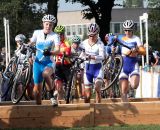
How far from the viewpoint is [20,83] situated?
1198 cm

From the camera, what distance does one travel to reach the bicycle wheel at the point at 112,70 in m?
13.1

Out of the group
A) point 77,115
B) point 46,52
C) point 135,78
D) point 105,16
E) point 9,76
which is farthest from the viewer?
point 105,16

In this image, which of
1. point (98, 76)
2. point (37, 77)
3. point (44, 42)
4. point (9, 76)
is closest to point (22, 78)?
point (37, 77)

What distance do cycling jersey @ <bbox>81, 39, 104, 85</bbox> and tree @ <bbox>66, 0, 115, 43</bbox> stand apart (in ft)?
86.0

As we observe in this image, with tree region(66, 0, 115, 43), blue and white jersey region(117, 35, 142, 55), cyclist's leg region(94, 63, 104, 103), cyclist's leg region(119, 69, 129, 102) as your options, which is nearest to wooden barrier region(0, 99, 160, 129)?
cyclist's leg region(94, 63, 104, 103)

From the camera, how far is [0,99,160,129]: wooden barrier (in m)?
10.8

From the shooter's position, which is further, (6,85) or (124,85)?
(6,85)

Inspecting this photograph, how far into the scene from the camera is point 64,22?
449 ft

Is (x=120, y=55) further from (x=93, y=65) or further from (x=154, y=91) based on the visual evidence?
(x=154, y=91)

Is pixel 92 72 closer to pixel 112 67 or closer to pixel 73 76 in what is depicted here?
pixel 73 76

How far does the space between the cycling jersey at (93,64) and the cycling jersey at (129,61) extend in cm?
71

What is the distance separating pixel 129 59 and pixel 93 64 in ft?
3.01

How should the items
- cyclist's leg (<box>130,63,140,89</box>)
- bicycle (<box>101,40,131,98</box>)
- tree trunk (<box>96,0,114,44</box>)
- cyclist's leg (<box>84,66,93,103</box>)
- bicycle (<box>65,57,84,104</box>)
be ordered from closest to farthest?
1. cyclist's leg (<box>84,66,93,103</box>)
2. cyclist's leg (<box>130,63,140,89</box>)
3. bicycle (<box>65,57,84,104</box>)
4. bicycle (<box>101,40,131,98</box>)
5. tree trunk (<box>96,0,114,44</box>)

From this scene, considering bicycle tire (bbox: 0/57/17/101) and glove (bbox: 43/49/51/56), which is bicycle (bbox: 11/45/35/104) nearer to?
bicycle tire (bbox: 0/57/17/101)
